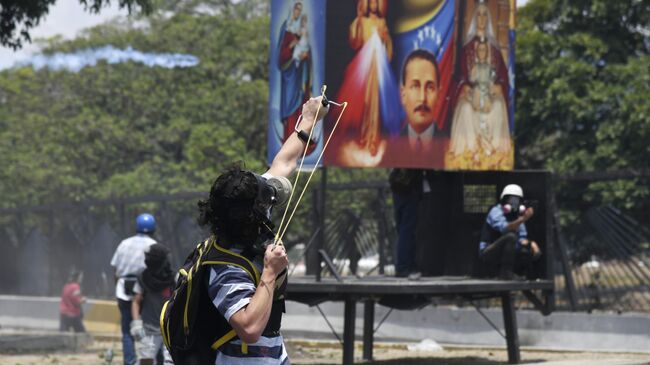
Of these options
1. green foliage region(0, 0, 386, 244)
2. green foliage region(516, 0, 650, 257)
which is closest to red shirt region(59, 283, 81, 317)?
green foliage region(516, 0, 650, 257)

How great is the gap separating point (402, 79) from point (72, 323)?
1219 cm

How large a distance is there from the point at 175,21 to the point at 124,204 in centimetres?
2780

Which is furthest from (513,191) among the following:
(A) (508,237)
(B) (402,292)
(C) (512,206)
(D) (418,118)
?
(B) (402,292)

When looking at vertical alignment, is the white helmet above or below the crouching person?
above

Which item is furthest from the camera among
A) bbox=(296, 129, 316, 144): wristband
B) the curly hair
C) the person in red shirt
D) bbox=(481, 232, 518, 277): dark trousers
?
the person in red shirt

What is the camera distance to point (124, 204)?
22828 millimetres

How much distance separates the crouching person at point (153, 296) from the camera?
1225cm

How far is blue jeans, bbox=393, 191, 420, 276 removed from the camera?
1366 centimetres

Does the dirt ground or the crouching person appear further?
the dirt ground

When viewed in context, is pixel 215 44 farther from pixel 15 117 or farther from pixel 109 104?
pixel 15 117

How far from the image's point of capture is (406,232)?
13648 millimetres

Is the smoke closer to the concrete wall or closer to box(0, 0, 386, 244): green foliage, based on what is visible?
box(0, 0, 386, 244): green foliage

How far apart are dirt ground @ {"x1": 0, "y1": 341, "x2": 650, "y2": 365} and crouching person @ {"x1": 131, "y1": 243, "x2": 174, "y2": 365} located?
3.05 meters

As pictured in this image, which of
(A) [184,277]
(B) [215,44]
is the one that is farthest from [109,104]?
(A) [184,277]
